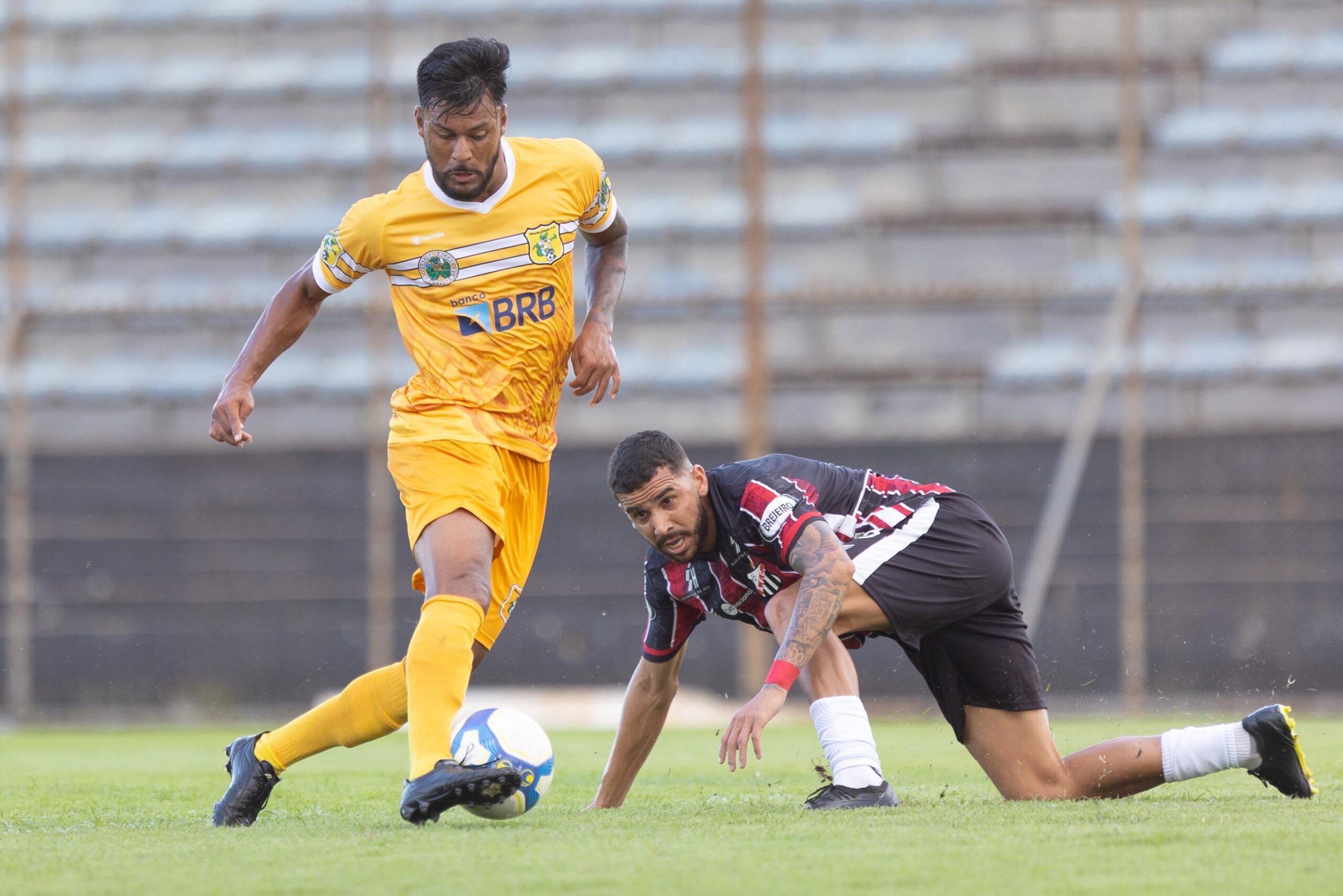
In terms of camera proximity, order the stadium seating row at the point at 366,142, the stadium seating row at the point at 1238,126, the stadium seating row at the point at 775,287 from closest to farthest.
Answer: the stadium seating row at the point at 775,287
the stadium seating row at the point at 1238,126
the stadium seating row at the point at 366,142

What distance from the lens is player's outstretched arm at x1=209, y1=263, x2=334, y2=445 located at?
4.70 m

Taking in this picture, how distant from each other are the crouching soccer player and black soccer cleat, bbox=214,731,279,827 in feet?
3.50

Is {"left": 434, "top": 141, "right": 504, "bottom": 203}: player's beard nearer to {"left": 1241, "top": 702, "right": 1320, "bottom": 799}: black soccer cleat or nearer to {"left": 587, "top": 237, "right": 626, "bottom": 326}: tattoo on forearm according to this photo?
{"left": 587, "top": 237, "right": 626, "bottom": 326}: tattoo on forearm

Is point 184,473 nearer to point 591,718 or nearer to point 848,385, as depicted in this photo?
point 591,718

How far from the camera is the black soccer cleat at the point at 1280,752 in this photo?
183 inches

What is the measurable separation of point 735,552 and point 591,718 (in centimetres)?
791

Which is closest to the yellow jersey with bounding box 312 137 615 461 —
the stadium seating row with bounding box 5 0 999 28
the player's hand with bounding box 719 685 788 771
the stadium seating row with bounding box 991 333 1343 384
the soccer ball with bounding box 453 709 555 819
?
the soccer ball with bounding box 453 709 555 819

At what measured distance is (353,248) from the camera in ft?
15.9

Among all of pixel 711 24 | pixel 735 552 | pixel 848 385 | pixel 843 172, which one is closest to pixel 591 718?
pixel 848 385

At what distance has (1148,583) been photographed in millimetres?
12727

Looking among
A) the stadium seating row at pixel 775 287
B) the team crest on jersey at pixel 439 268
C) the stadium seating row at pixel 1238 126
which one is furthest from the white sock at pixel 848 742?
the stadium seating row at pixel 1238 126

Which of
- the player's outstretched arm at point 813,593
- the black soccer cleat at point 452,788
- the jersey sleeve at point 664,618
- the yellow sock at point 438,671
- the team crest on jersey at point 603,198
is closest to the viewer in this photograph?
the black soccer cleat at point 452,788

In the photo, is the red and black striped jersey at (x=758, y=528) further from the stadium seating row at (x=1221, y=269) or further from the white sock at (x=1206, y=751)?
the stadium seating row at (x=1221, y=269)

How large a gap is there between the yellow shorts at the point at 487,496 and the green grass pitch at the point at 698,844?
2.16 ft
